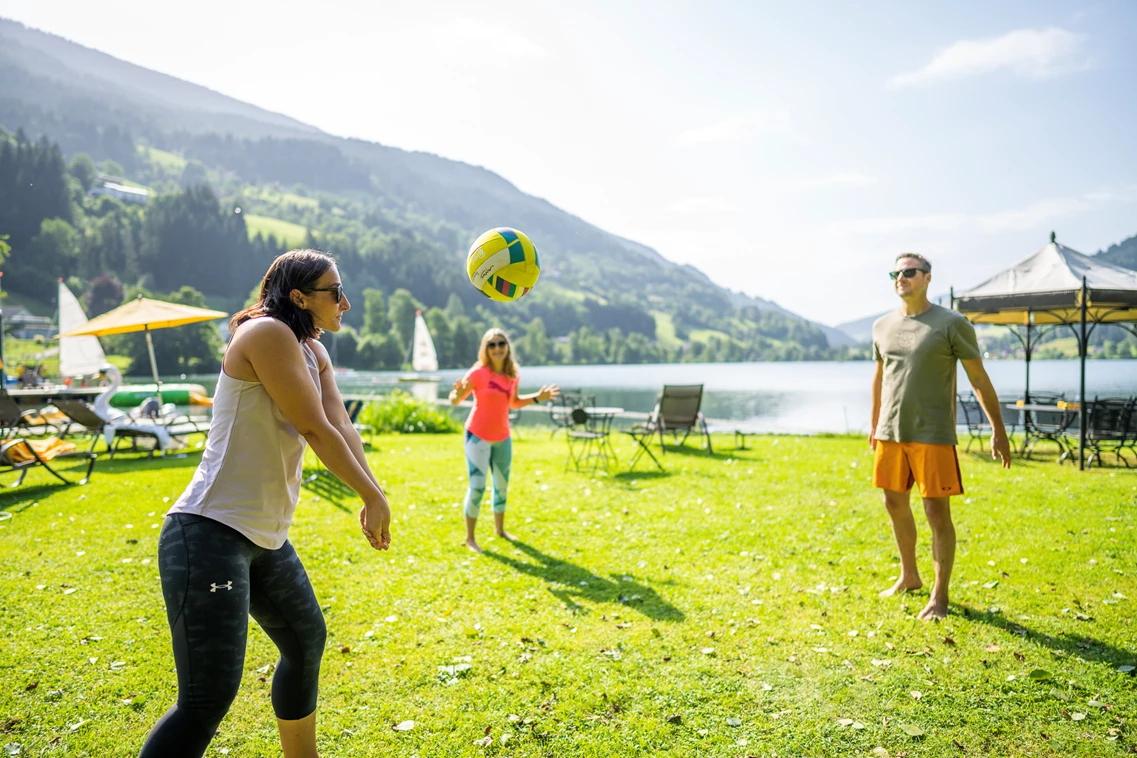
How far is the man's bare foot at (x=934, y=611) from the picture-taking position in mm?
4520

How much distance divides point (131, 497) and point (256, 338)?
7.94m

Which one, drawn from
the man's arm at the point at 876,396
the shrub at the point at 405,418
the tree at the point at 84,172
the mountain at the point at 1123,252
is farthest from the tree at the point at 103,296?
the mountain at the point at 1123,252

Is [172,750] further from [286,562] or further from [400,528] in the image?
[400,528]

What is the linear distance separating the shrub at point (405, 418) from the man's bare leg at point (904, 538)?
1418 cm

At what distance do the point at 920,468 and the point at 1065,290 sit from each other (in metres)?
9.26

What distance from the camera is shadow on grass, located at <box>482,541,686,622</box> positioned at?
4.92 m

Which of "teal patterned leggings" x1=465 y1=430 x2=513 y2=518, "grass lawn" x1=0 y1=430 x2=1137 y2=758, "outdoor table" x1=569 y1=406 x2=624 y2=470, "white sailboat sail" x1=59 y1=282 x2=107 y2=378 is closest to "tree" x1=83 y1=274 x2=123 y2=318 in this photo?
"white sailboat sail" x1=59 y1=282 x2=107 y2=378

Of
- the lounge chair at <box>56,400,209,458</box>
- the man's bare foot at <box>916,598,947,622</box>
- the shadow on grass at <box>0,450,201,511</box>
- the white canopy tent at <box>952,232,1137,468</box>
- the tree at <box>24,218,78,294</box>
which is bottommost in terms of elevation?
the shadow on grass at <box>0,450,201,511</box>

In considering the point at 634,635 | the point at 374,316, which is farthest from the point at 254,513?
the point at 374,316

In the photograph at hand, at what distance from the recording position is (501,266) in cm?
468

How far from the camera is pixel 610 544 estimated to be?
22.0ft

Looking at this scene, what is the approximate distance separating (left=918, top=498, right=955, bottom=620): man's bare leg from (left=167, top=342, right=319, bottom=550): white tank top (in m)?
4.24

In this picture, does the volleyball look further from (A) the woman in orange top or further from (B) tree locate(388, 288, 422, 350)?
(B) tree locate(388, 288, 422, 350)

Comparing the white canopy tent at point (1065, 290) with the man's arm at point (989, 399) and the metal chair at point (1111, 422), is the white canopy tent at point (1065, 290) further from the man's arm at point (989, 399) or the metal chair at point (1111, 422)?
the man's arm at point (989, 399)
